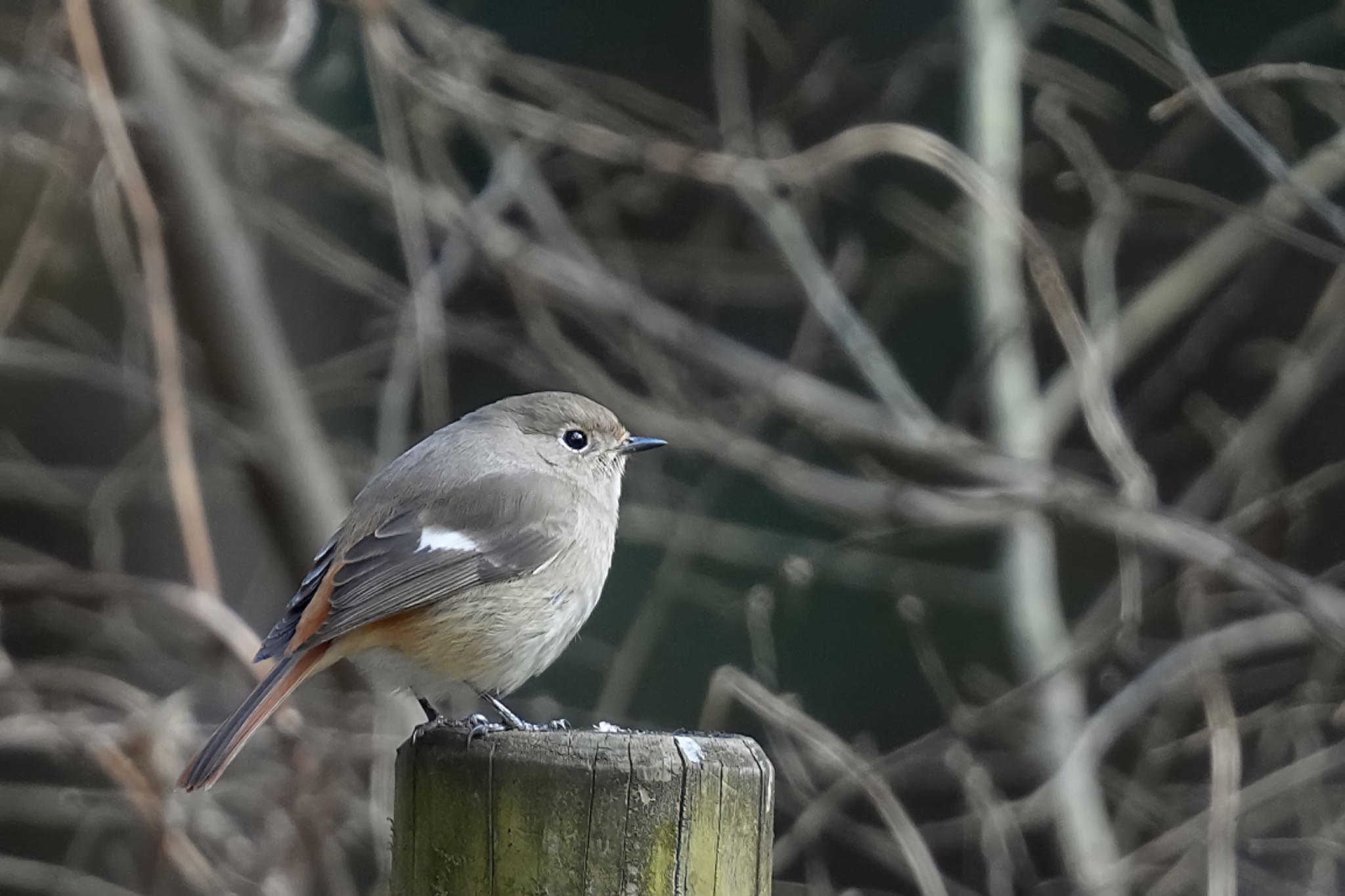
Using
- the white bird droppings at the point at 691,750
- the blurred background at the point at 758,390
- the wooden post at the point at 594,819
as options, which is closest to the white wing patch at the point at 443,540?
the blurred background at the point at 758,390

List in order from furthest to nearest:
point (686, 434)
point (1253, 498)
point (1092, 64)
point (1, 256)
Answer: point (1092, 64) → point (1, 256) → point (1253, 498) → point (686, 434)

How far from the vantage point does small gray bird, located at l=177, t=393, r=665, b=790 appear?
10.3ft

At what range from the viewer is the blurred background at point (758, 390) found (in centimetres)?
427

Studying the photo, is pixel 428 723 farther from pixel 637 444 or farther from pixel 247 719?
pixel 637 444

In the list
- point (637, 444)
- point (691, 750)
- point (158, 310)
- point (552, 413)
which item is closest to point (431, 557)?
point (552, 413)

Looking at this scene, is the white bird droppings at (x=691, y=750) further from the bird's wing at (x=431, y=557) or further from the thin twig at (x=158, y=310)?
the thin twig at (x=158, y=310)

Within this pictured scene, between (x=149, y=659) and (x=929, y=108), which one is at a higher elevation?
(x=929, y=108)

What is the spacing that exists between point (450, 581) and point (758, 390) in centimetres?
195

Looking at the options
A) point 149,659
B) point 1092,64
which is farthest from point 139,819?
point 1092,64

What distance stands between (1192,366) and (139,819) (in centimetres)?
391

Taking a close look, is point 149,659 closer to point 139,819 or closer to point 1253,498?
point 139,819

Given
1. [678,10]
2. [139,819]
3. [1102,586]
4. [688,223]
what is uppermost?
[678,10]

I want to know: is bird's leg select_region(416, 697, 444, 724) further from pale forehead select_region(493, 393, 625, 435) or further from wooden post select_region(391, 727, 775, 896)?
wooden post select_region(391, 727, 775, 896)

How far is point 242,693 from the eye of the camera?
4637 mm
